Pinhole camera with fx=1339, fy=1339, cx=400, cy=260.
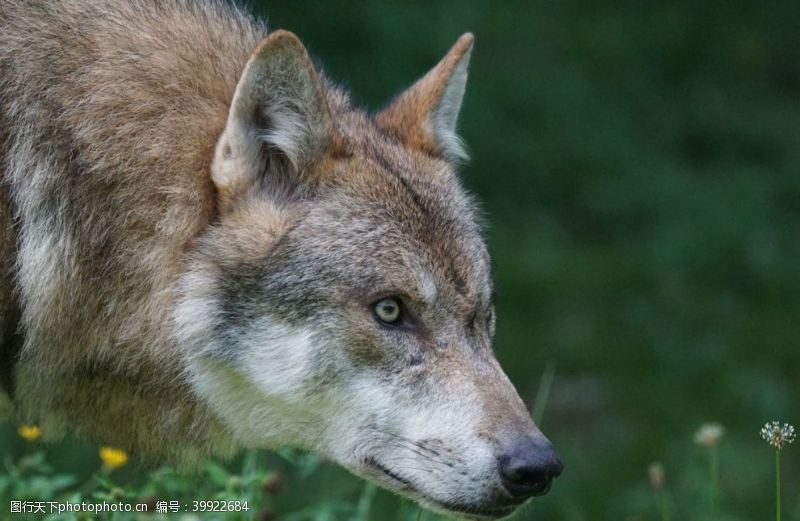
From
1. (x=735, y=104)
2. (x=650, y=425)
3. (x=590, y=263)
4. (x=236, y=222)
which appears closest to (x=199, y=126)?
(x=236, y=222)

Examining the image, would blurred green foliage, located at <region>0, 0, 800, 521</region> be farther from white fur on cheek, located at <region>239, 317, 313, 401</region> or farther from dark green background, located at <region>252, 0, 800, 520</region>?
white fur on cheek, located at <region>239, 317, 313, 401</region>

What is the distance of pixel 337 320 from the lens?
14.1 feet

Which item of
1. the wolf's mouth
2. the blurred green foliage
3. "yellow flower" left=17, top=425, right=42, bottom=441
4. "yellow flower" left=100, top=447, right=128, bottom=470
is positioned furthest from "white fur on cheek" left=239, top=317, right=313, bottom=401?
the blurred green foliage

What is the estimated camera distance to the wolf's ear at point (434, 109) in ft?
16.3

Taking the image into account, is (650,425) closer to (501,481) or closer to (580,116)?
(580,116)

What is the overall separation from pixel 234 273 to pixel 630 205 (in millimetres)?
6531

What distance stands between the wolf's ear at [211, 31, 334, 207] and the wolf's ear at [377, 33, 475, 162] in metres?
0.51

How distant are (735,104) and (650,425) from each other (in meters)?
3.81

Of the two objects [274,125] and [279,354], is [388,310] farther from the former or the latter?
[274,125]

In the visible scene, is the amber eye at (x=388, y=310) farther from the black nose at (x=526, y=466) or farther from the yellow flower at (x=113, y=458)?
the yellow flower at (x=113, y=458)

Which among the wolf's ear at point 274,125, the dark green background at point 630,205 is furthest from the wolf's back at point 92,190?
the dark green background at point 630,205

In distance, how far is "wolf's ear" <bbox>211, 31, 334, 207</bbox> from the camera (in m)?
4.27

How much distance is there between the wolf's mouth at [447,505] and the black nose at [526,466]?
8 centimetres

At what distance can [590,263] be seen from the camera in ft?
32.9
